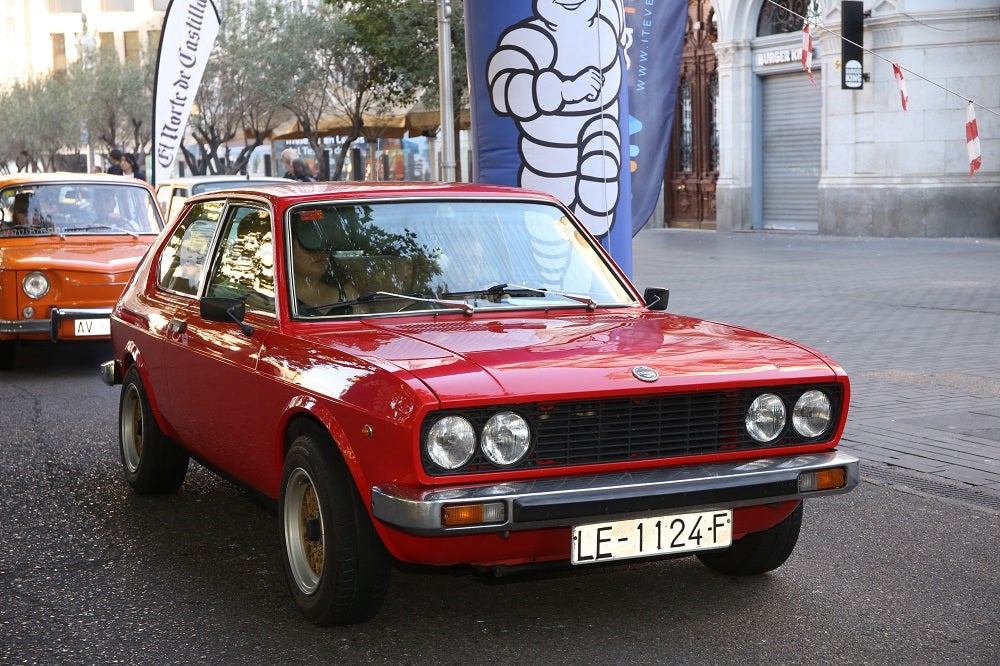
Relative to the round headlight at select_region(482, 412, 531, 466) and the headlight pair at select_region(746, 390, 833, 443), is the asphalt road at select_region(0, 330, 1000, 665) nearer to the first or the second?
the round headlight at select_region(482, 412, 531, 466)

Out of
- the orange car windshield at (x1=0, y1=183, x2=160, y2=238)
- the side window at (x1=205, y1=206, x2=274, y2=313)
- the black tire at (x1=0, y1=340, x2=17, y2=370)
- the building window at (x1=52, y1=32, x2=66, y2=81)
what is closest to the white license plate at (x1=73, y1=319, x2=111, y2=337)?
the black tire at (x1=0, y1=340, x2=17, y2=370)

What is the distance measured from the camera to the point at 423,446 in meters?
3.92

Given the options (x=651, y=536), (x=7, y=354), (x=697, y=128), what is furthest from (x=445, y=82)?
(x=651, y=536)

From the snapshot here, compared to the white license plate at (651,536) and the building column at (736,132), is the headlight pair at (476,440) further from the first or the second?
the building column at (736,132)

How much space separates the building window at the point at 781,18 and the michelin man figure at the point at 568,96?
1877 centimetres

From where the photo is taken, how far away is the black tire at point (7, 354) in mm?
11352

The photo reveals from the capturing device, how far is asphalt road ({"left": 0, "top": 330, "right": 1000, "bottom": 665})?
421 centimetres

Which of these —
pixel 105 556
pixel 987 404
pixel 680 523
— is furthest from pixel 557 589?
pixel 987 404

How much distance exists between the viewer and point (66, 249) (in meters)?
11.1

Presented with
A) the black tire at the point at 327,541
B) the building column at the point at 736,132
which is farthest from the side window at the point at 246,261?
the building column at the point at 736,132

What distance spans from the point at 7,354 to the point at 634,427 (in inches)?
335

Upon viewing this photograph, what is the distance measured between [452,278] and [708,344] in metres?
1.03

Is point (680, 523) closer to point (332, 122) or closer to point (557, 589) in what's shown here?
point (557, 589)

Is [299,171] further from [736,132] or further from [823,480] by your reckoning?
[823,480]
